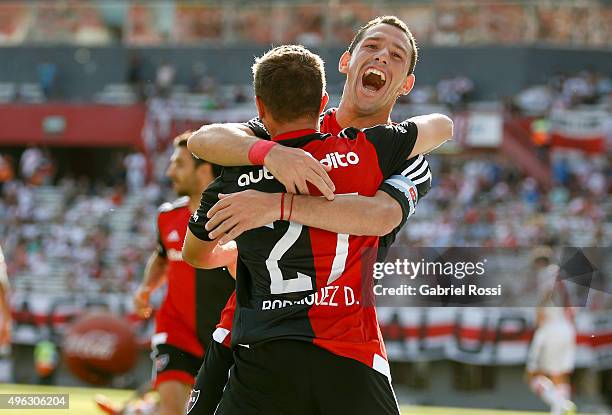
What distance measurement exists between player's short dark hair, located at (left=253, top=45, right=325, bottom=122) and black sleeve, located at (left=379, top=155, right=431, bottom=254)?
0.39 m

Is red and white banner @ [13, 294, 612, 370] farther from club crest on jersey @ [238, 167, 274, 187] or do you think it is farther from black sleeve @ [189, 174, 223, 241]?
club crest on jersey @ [238, 167, 274, 187]

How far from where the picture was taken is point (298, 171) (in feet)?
12.9

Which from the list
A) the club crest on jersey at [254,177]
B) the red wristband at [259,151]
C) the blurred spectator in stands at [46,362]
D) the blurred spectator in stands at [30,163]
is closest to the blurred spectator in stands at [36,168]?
the blurred spectator in stands at [30,163]

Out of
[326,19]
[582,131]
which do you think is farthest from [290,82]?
[326,19]

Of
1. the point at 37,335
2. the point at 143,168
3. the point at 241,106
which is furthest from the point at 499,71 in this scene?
the point at 37,335

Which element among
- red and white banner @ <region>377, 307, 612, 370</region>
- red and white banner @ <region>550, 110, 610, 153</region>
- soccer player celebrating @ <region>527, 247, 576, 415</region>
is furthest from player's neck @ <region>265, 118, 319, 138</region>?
red and white banner @ <region>550, 110, 610, 153</region>

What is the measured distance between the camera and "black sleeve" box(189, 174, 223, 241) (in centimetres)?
423

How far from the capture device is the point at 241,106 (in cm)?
2870

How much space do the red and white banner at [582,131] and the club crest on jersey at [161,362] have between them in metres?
20.4

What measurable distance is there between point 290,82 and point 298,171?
315 millimetres

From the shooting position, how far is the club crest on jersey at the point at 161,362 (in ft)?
24.5

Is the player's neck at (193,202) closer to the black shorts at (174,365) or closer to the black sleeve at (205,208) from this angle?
the black shorts at (174,365)

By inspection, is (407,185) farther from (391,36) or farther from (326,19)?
(326,19)

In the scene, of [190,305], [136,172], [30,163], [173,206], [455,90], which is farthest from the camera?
[30,163]
